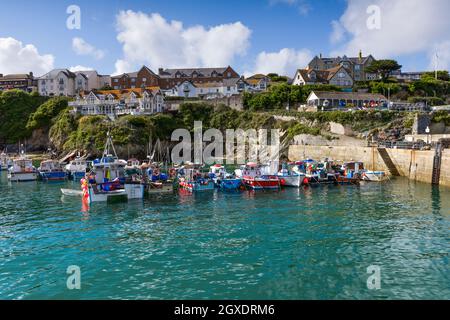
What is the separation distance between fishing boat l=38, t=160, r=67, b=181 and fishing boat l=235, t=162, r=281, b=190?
88.6ft

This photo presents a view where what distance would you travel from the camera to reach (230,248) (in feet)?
74.4

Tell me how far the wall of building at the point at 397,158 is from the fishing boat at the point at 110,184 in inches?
1286

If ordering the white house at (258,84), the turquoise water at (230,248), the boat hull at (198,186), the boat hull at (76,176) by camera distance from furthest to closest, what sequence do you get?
the white house at (258,84)
the boat hull at (76,176)
the boat hull at (198,186)
the turquoise water at (230,248)

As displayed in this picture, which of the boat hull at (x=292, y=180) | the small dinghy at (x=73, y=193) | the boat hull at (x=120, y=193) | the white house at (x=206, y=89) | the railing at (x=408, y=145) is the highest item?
the white house at (x=206, y=89)

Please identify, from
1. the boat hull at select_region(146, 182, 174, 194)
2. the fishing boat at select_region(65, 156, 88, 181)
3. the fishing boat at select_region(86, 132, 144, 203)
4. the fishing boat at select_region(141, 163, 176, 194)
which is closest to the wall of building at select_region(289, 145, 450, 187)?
the fishing boat at select_region(141, 163, 176, 194)

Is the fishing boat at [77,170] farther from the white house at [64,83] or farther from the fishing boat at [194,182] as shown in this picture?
the white house at [64,83]

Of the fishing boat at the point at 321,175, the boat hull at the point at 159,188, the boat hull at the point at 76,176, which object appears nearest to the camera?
the boat hull at the point at 159,188

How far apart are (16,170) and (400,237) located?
5110 cm

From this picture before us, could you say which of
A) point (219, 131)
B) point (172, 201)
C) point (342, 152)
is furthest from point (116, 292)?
point (219, 131)

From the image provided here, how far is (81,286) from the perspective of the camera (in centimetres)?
1769

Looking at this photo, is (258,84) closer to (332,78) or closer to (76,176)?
(332,78)

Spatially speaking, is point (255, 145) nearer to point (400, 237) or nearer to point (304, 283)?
point (400, 237)

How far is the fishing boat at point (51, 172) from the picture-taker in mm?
57812

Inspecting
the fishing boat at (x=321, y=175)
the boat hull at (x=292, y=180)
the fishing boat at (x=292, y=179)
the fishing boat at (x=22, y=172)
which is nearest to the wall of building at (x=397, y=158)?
the fishing boat at (x=321, y=175)
